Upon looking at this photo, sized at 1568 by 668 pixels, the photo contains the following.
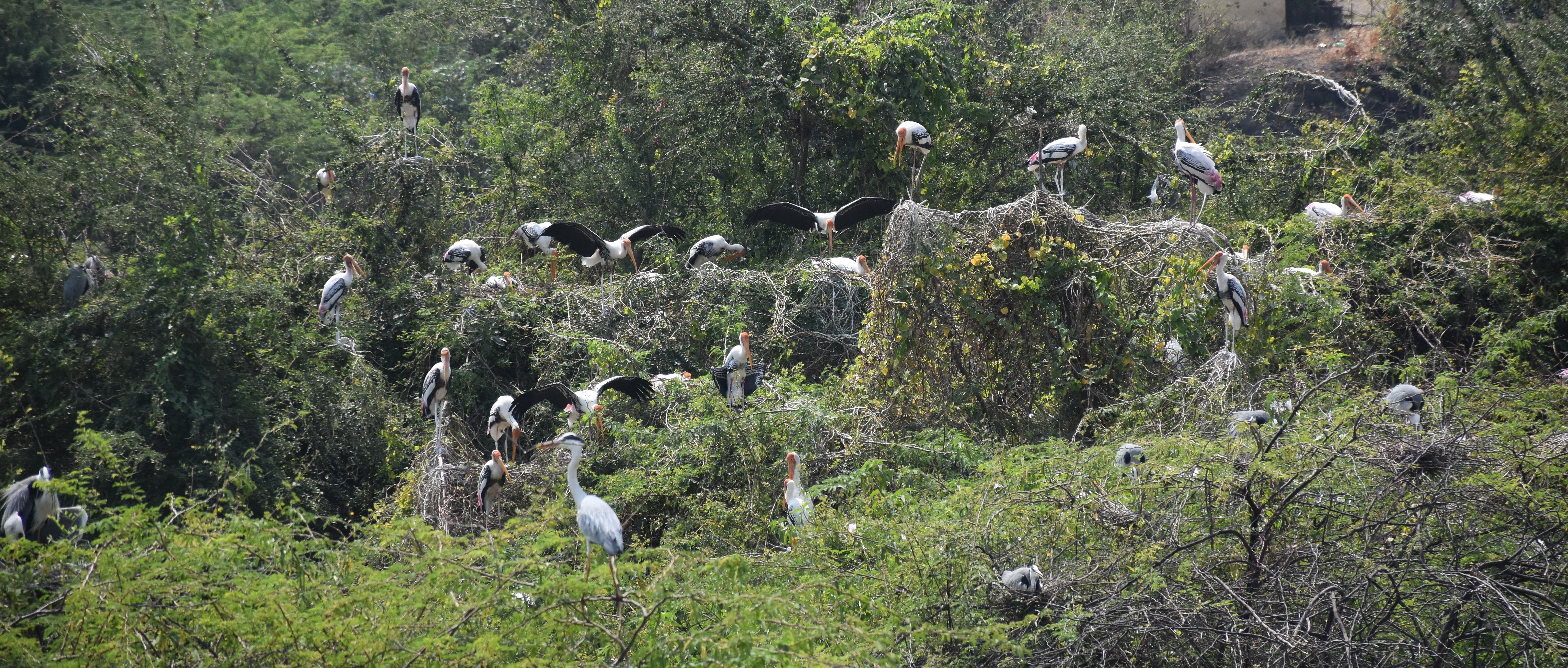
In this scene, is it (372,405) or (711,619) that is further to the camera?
(372,405)

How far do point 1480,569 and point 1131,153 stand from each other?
852 centimetres

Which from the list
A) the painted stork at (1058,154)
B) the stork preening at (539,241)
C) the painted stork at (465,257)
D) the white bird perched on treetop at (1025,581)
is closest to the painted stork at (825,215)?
the painted stork at (1058,154)

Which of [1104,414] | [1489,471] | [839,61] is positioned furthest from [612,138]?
[1489,471]

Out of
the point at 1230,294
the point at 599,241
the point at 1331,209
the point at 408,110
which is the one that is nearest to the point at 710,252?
the point at 599,241

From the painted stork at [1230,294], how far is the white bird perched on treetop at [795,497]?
2898 millimetres

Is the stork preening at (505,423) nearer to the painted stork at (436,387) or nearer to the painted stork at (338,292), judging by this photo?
the painted stork at (436,387)

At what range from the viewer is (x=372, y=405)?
328 inches

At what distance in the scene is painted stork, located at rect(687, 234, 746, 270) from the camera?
380 inches

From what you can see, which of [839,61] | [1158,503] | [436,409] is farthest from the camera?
[839,61]

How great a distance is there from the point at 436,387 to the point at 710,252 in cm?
285

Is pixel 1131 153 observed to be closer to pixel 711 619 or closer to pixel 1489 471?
pixel 1489 471

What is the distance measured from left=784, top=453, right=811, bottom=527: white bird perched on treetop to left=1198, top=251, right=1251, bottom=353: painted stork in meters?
2.90

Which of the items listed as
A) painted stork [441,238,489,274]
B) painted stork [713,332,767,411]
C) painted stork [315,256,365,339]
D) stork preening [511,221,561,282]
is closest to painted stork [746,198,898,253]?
stork preening [511,221,561,282]

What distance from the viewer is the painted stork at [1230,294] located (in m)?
6.91
